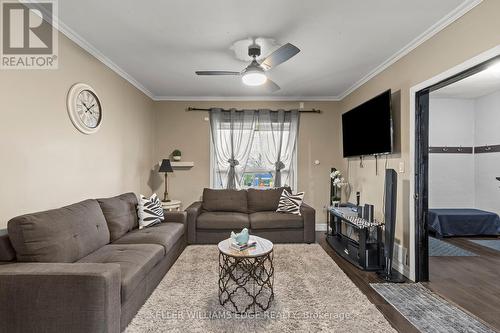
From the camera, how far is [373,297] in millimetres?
2412

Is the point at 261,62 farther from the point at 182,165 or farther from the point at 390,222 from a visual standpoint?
the point at 182,165

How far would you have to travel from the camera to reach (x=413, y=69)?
2.86m

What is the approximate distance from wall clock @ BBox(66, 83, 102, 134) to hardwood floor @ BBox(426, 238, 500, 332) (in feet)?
14.0

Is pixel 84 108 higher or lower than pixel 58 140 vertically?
higher

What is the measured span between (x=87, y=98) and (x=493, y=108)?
690 cm

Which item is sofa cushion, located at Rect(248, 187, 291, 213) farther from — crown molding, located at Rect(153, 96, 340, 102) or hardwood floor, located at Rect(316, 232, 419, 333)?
crown molding, located at Rect(153, 96, 340, 102)

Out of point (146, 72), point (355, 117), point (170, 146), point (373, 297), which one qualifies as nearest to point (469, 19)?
point (355, 117)

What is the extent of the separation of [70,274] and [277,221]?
284cm

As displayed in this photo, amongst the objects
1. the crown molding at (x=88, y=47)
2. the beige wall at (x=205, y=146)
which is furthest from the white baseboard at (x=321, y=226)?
the crown molding at (x=88, y=47)

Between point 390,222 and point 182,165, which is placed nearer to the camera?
point 390,222

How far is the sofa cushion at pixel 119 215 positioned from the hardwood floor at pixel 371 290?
273 centimetres

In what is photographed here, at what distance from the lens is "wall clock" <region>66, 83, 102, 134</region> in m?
2.66

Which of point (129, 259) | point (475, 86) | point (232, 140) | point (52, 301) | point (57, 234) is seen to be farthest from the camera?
point (232, 140)

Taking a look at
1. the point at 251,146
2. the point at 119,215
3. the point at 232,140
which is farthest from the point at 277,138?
the point at 119,215
